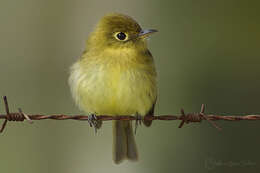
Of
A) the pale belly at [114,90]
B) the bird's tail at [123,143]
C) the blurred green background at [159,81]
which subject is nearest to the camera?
the pale belly at [114,90]

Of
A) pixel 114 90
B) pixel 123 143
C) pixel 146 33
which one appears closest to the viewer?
pixel 114 90

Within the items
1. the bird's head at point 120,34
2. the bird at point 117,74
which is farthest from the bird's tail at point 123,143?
the bird's head at point 120,34

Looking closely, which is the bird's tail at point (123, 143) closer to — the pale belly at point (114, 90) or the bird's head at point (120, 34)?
the pale belly at point (114, 90)

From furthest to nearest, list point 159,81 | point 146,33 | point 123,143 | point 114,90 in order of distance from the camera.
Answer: point 159,81 < point 123,143 < point 146,33 < point 114,90

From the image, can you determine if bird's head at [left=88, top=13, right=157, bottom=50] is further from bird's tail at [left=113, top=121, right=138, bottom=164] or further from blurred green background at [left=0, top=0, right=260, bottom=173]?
blurred green background at [left=0, top=0, right=260, bottom=173]

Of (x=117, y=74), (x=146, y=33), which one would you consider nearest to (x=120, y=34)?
(x=146, y=33)

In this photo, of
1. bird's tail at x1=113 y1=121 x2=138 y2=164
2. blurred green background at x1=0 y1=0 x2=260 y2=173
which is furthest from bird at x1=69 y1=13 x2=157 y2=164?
blurred green background at x1=0 y1=0 x2=260 y2=173

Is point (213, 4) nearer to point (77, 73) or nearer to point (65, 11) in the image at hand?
point (65, 11)

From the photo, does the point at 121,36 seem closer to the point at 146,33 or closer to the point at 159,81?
the point at 146,33
